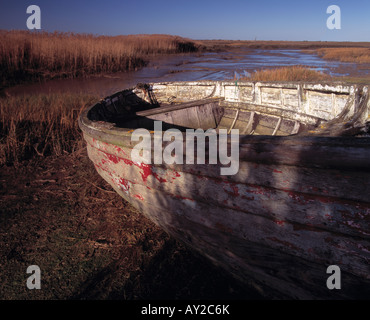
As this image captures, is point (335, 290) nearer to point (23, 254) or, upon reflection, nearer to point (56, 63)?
point (23, 254)

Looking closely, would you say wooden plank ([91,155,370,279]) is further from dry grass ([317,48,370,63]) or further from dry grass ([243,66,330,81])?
dry grass ([317,48,370,63])

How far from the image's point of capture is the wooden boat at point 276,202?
1410 mm

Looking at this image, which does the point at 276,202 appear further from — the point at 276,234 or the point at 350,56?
the point at 350,56

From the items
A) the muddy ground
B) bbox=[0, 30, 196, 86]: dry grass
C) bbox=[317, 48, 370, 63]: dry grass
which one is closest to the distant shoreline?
bbox=[0, 30, 196, 86]: dry grass

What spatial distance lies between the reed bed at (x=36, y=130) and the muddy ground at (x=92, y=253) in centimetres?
113

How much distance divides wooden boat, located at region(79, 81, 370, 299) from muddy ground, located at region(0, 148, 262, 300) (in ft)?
0.98

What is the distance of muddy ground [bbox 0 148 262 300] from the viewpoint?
7.56 feet

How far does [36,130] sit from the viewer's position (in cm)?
542

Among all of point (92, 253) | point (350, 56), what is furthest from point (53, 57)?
point (350, 56)

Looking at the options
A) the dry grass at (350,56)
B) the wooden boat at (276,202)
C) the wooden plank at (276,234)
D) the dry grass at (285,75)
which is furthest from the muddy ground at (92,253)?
the dry grass at (350,56)

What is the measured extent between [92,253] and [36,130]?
3.80 metres

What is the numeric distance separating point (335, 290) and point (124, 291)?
167 cm

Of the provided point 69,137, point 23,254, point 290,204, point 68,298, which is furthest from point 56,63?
point 290,204
